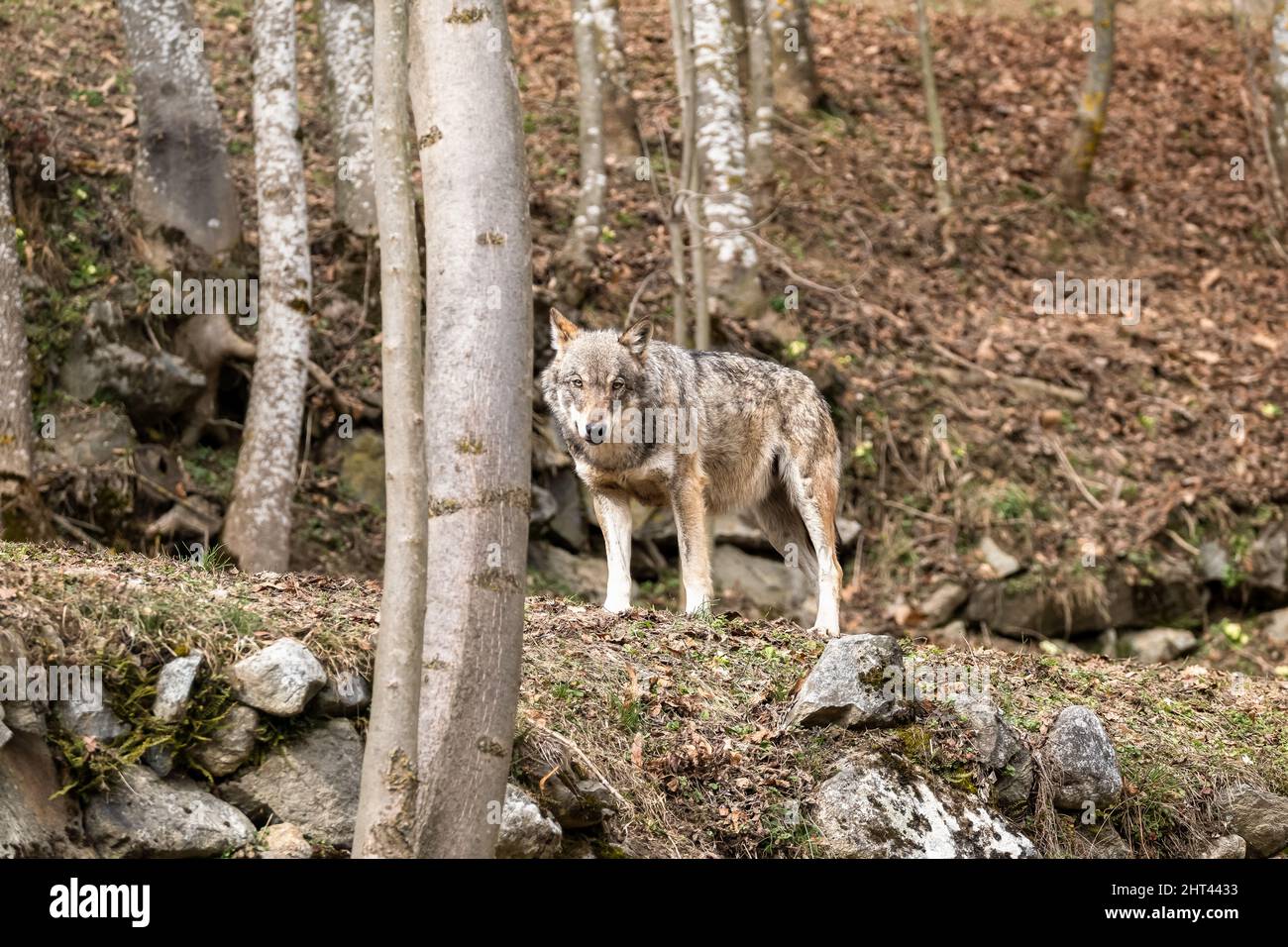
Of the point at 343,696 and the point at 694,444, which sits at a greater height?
the point at 694,444

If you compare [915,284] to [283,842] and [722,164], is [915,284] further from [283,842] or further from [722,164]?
[283,842]

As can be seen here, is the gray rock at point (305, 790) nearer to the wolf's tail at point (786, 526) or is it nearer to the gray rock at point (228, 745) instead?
the gray rock at point (228, 745)

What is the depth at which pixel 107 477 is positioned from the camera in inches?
416

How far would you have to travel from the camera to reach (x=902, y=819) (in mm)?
6535

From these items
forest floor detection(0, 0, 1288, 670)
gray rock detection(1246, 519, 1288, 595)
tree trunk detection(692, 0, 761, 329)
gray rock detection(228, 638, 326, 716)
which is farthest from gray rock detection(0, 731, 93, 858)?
gray rock detection(1246, 519, 1288, 595)

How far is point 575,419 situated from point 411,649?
4234 mm

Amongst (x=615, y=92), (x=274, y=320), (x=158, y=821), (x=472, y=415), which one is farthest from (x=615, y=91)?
(x=158, y=821)

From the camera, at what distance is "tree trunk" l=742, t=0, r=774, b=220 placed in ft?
51.3

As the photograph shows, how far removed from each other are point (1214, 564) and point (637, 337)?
817 cm

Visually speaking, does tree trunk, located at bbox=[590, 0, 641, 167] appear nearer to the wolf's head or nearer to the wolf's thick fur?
the wolf's thick fur

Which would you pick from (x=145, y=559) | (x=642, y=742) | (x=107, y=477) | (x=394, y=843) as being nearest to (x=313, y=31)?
(x=107, y=477)

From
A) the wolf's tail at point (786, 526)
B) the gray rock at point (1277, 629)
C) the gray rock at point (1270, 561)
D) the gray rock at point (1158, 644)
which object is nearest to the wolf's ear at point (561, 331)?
the wolf's tail at point (786, 526)

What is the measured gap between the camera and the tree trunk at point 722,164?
1470 centimetres

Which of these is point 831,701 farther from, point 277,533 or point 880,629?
point 880,629
